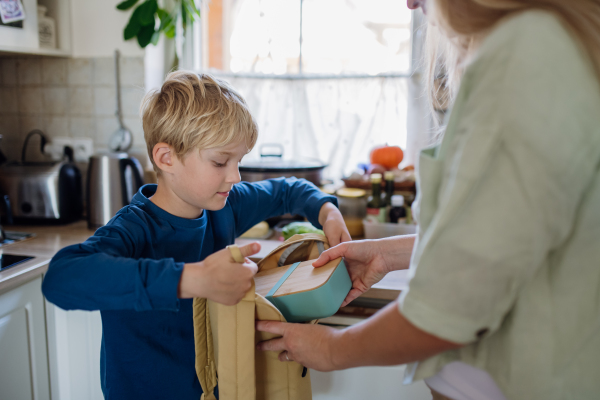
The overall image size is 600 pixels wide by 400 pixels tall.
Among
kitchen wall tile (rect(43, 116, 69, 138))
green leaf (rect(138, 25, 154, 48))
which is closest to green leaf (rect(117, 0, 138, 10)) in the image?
green leaf (rect(138, 25, 154, 48))

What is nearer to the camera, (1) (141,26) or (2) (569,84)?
(2) (569,84)

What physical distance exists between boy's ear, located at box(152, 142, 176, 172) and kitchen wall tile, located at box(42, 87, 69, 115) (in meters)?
1.28

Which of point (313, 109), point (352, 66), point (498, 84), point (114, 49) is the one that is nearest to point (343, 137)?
point (313, 109)

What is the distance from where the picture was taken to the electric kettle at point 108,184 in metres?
1.67

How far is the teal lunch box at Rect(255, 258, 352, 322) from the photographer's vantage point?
76 cm

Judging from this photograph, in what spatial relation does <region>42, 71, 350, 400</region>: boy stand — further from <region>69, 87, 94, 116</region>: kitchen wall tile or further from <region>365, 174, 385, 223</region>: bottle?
<region>69, 87, 94, 116</region>: kitchen wall tile

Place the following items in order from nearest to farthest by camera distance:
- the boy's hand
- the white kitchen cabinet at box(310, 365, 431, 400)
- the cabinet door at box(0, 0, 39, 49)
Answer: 1. the boy's hand
2. the white kitchen cabinet at box(310, 365, 431, 400)
3. the cabinet door at box(0, 0, 39, 49)

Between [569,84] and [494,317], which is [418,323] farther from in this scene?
[569,84]

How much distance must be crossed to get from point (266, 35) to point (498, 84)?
1.86 meters

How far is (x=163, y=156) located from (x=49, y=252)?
2.47 feet

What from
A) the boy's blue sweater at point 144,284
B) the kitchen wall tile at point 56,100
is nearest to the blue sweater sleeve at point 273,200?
the boy's blue sweater at point 144,284

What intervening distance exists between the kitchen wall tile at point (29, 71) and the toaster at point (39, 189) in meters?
0.45

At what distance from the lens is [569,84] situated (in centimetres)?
43

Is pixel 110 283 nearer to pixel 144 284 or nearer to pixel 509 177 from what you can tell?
pixel 144 284
